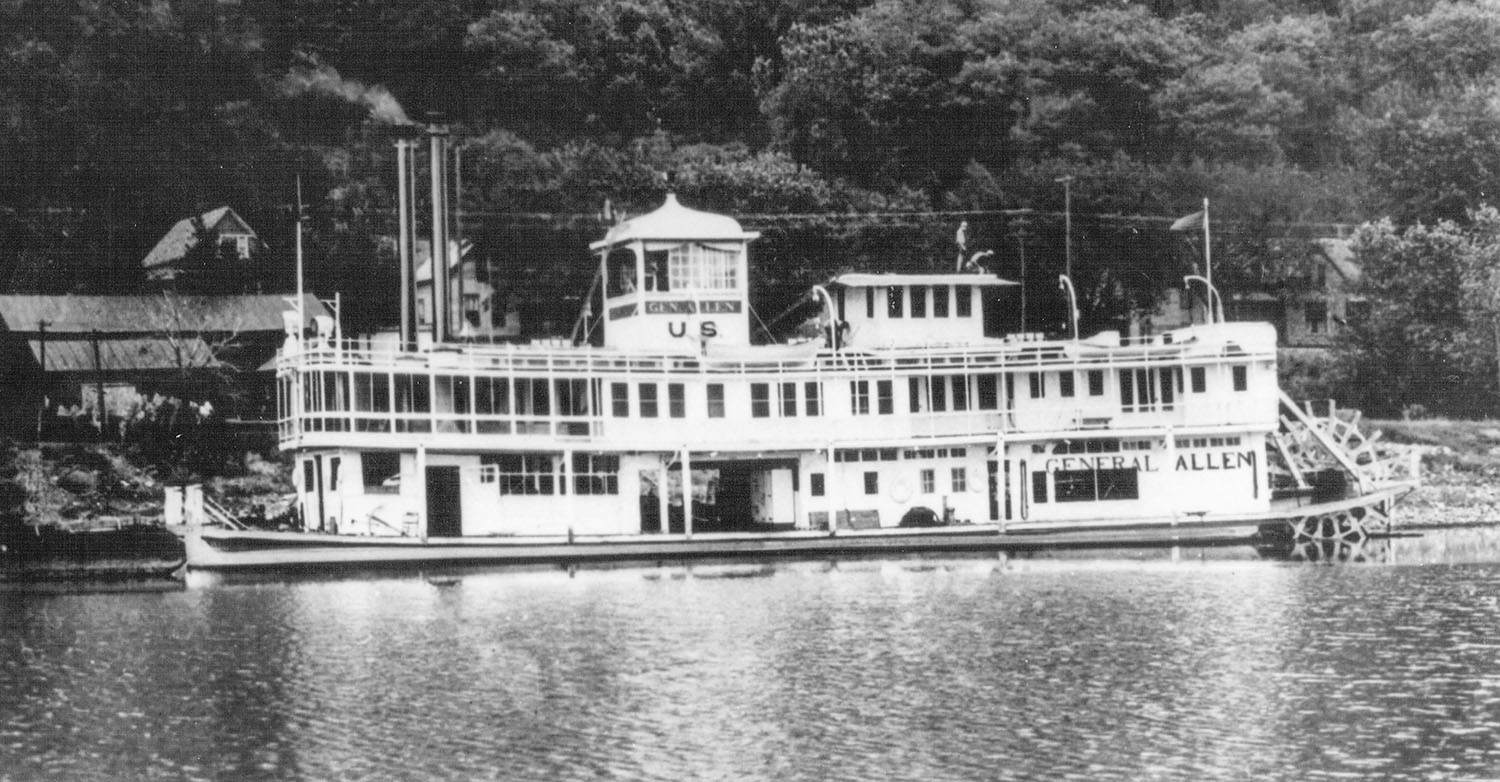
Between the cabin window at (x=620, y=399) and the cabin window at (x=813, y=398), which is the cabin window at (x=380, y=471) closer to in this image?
the cabin window at (x=620, y=399)

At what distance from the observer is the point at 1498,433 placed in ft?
205

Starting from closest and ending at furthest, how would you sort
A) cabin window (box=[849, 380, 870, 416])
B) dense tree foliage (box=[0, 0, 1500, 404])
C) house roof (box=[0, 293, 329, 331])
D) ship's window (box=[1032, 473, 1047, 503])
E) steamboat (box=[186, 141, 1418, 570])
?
steamboat (box=[186, 141, 1418, 570]), cabin window (box=[849, 380, 870, 416]), ship's window (box=[1032, 473, 1047, 503]), house roof (box=[0, 293, 329, 331]), dense tree foliage (box=[0, 0, 1500, 404])

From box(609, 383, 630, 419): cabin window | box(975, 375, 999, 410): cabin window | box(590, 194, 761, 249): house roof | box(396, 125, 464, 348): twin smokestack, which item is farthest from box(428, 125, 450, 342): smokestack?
box(975, 375, 999, 410): cabin window

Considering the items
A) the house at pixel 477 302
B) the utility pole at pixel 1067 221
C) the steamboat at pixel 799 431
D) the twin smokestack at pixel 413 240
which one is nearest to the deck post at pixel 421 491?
the steamboat at pixel 799 431

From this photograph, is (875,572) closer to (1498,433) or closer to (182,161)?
(1498,433)

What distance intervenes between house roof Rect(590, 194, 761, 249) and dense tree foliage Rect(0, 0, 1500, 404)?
15.2 meters

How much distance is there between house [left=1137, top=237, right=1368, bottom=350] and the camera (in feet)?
237

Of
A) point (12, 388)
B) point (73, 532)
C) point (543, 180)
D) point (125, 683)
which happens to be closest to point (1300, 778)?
point (125, 683)

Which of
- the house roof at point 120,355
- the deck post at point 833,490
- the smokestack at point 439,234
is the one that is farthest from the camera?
the house roof at point 120,355

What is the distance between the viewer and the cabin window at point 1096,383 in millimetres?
48781

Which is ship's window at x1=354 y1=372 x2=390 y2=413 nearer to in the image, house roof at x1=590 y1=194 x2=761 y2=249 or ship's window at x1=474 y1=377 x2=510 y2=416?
ship's window at x1=474 y1=377 x2=510 y2=416

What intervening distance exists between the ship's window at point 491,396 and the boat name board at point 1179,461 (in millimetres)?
12319

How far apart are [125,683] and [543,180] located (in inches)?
1588

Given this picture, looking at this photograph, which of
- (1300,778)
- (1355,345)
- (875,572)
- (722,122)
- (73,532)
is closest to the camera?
(1300,778)
